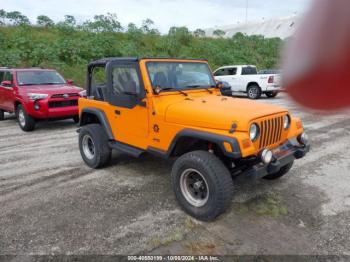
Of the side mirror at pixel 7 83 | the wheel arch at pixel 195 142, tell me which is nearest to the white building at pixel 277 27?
the wheel arch at pixel 195 142

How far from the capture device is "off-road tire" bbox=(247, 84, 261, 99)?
1536cm

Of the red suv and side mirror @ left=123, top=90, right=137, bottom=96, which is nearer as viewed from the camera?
side mirror @ left=123, top=90, right=137, bottom=96

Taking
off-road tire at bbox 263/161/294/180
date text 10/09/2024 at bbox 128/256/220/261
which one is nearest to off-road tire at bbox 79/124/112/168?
date text 10/09/2024 at bbox 128/256/220/261

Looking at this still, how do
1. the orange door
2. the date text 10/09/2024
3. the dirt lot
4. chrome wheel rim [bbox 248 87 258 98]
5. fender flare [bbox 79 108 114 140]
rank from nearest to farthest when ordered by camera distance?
the date text 10/09/2024
the dirt lot
the orange door
fender flare [bbox 79 108 114 140]
chrome wheel rim [bbox 248 87 258 98]

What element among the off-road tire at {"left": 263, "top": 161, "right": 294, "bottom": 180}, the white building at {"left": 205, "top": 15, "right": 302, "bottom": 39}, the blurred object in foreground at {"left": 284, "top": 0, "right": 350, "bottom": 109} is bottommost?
the off-road tire at {"left": 263, "top": 161, "right": 294, "bottom": 180}

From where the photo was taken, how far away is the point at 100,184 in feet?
15.4

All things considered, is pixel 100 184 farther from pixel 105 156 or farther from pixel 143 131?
pixel 143 131

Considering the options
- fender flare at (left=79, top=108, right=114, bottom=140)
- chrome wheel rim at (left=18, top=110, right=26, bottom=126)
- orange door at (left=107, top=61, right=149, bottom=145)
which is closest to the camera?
orange door at (left=107, top=61, right=149, bottom=145)

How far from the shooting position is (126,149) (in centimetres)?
479

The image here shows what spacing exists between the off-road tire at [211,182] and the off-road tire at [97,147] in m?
1.91

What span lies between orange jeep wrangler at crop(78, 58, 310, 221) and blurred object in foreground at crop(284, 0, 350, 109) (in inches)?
111

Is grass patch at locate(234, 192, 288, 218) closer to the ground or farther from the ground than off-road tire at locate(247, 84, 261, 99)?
closer to the ground

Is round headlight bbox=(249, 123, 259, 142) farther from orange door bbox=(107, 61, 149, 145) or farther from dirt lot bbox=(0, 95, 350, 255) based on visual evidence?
orange door bbox=(107, 61, 149, 145)

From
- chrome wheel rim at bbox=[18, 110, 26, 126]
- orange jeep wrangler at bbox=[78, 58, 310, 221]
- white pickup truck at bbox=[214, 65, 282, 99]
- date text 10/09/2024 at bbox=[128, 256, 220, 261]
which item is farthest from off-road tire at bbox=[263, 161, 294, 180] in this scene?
white pickup truck at bbox=[214, 65, 282, 99]
